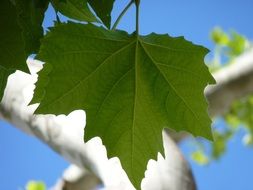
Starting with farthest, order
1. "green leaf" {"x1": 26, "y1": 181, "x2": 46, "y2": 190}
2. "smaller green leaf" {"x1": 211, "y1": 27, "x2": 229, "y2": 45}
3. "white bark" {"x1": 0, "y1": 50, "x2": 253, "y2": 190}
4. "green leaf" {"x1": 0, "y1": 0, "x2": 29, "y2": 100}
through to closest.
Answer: "smaller green leaf" {"x1": 211, "y1": 27, "x2": 229, "y2": 45} → "green leaf" {"x1": 26, "y1": 181, "x2": 46, "y2": 190} → "white bark" {"x1": 0, "y1": 50, "x2": 253, "y2": 190} → "green leaf" {"x1": 0, "y1": 0, "x2": 29, "y2": 100}

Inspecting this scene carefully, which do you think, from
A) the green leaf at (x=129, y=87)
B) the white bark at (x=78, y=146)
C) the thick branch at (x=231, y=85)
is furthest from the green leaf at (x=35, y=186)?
the green leaf at (x=129, y=87)

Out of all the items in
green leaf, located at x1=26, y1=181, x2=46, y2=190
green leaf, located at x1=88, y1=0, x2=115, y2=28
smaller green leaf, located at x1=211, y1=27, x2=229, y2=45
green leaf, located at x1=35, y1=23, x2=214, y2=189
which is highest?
smaller green leaf, located at x1=211, y1=27, x2=229, y2=45

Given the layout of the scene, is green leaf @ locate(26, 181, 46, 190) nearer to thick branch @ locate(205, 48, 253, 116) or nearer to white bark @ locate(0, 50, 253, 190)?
white bark @ locate(0, 50, 253, 190)

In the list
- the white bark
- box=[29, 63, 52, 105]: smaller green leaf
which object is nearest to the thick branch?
the white bark

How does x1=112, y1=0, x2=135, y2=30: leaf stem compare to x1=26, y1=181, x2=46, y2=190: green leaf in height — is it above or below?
below

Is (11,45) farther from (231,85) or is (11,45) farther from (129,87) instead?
(231,85)

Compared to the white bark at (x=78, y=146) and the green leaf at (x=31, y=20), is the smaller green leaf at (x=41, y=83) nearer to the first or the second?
the green leaf at (x=31, y=20)
